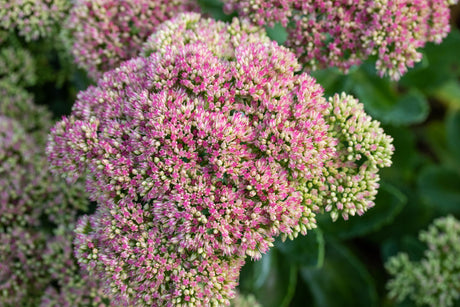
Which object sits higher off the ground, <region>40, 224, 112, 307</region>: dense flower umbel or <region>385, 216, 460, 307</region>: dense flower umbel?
<region>385, 216, 460, 307</region>: dense flower umbel

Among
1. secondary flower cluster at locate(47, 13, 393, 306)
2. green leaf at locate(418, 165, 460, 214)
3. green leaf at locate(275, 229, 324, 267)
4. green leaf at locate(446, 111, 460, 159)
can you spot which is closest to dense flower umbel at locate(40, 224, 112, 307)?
secondary flower cluster at locate(47, 13, 393, 306)

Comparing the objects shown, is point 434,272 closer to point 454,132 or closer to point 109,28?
point 454,132

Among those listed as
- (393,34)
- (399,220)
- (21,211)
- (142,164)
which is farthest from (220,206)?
(399,220)

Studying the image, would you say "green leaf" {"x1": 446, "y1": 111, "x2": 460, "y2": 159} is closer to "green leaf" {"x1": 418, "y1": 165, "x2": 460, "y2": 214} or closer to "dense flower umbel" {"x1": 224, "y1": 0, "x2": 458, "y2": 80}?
"green leaf" {"x1": 418, "y1": 165, "x2": 460, "y2": 214}

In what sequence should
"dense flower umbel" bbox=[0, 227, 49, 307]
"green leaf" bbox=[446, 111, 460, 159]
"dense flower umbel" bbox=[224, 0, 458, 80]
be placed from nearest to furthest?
"dense flower umbel" bbox=[224, 0, 458, 80]
"dense flower umbel" bbox=[0, 227, 49, 307]
"green leaf" bbox=[446, 111, 460, 159]

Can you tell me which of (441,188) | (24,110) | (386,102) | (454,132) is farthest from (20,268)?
(454,132)

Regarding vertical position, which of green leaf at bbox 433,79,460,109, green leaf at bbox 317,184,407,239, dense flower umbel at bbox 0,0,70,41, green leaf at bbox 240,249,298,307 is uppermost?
green leaf at bbox 433,79,460,109
